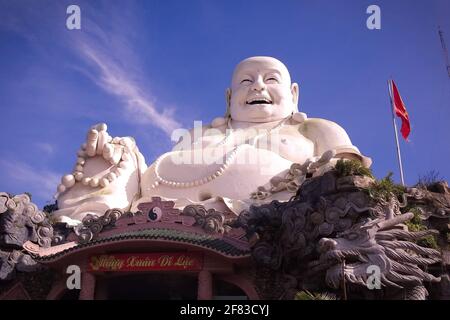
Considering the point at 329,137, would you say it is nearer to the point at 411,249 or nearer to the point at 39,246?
the point at 411,249

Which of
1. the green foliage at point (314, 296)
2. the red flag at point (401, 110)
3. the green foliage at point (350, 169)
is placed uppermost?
the red flag at point (401, 110)

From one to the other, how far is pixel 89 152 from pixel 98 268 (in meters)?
3.49

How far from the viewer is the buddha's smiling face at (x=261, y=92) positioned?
14.4 meters

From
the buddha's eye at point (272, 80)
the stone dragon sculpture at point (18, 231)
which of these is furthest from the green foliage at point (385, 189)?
the stone dragon sculpture at point (18, 231)

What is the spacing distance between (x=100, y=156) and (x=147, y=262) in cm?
377

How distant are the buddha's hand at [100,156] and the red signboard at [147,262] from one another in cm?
263

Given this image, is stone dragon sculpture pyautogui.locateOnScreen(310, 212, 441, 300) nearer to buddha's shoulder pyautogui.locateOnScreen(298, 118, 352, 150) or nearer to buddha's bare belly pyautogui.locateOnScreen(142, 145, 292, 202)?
buddha's bare belly pyautogui.locateOnScreen(142, 145, 292, 202)

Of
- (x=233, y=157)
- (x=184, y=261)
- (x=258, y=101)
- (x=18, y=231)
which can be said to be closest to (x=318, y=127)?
(x=258, y=101)

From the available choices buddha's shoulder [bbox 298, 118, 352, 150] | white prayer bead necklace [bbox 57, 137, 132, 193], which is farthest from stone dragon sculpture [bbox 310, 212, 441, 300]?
white prayer bead necklace [bbox 57, 137, 132, 193]

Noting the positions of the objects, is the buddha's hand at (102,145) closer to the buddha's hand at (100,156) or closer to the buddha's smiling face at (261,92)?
the buddha's hand at (100,156)

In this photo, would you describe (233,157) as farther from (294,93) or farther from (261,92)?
(294,93)
